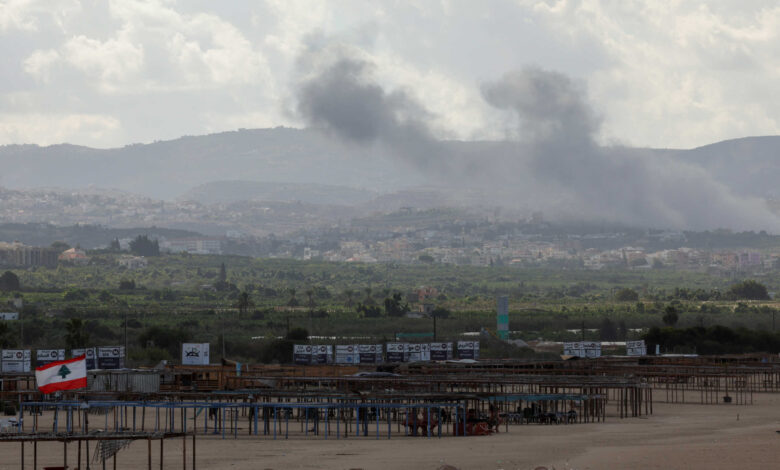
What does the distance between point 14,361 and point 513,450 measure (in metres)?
35.6

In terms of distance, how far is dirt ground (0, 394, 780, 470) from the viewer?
38094mm

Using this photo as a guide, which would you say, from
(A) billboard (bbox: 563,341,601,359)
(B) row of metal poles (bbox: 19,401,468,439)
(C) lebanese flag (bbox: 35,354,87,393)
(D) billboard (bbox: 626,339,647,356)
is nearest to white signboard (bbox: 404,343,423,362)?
(A) billboard (bbox: 563,341,601,359)

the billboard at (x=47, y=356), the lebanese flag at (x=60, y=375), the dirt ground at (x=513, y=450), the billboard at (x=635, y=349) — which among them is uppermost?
the lebanese flag at (x=60, y=375)

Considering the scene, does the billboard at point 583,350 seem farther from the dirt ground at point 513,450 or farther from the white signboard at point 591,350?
the dirt ground at point 513,450

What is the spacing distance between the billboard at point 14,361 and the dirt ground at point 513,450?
23364 millimetres

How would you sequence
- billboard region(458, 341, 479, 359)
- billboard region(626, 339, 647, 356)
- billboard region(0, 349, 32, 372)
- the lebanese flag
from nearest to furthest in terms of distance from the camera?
the lebanese flag, billboard region(0, 349, 32, 372), billboard region(458, 341, 479, 359), billboard region(626, 339, 647, 356)

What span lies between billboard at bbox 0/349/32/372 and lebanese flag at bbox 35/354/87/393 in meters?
34.8

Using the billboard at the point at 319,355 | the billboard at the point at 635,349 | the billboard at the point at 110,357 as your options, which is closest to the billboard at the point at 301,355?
the billboard at the point at 319,355

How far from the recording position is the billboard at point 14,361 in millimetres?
68500

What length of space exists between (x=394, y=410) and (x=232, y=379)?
11.9 meters

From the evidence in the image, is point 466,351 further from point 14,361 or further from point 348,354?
point 14,361

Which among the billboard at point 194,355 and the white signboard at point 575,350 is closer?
the billboard at point 194,355

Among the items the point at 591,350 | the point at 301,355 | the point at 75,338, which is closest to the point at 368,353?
the point at 301,355

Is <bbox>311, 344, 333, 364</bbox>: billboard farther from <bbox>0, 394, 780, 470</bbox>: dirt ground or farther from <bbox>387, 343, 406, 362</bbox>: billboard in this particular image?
<bbox>0, 394, 780, 470</bbox>: dirt ground
